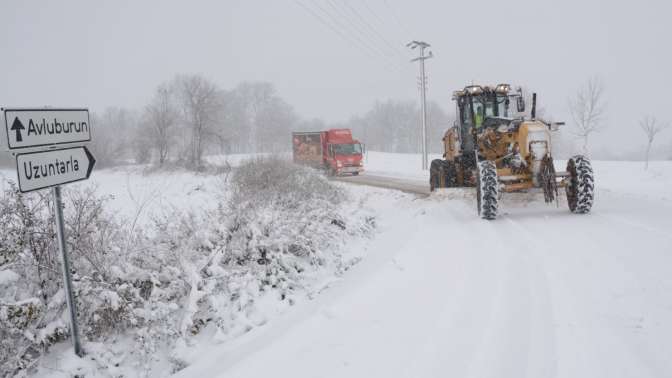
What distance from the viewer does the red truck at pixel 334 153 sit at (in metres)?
24.2

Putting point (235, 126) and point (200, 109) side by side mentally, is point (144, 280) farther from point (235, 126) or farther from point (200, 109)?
point (235, 126)

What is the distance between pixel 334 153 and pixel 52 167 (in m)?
21.2

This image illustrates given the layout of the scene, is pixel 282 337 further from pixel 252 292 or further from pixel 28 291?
pixel 28 291

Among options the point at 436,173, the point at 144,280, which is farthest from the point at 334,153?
the point at 144,280

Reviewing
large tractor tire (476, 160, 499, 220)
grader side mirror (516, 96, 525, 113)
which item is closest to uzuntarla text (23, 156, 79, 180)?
large tractor tire (476, 160, 499, 220)

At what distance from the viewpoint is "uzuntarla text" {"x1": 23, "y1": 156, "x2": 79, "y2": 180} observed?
307 centimetres

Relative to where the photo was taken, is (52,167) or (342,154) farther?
(342,154)

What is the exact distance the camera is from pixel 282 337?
3.46m

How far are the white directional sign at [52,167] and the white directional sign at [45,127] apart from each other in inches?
3.7

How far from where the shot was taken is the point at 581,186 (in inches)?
293

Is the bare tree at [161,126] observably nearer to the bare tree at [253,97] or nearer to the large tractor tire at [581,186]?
the large tractor tire at [581,186]

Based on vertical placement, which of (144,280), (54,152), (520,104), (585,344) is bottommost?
(585,344)

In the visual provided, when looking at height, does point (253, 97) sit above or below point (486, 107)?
above

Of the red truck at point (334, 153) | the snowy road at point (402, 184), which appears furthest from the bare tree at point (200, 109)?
the snowy road at point (402, 184)
